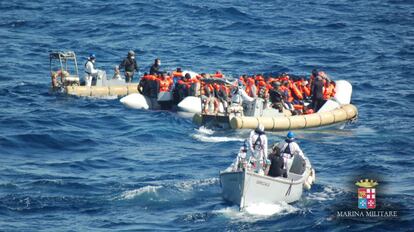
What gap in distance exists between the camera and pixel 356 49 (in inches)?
2243

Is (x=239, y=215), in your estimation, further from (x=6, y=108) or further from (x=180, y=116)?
(x=6, y=108)

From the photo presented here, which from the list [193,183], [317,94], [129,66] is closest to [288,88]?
[317,94]

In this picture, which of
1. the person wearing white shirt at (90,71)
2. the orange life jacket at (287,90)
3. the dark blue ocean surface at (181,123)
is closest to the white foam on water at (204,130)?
the dark blue ocean surface at (181,123)

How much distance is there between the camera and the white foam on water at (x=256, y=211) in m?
24.8

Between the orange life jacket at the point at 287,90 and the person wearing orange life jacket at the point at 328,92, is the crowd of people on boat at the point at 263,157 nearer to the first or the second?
the orange life jacket at the point at 287,90

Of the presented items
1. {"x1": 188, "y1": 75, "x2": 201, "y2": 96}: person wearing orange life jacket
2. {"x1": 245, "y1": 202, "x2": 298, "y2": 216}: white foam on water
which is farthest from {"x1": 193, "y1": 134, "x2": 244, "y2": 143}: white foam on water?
{"x1": 245, "y1": 202, "x2": 298, "y2": 216}: white foam on water

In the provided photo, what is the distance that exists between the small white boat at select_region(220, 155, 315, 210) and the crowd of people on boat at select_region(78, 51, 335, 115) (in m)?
Result: 11.2

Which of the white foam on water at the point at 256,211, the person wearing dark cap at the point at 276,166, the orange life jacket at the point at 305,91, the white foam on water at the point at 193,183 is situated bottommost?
the white foam on water at the point at 256,211

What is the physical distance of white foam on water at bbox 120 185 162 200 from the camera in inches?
1051

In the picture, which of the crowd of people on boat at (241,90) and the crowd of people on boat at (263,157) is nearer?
the crowd of people on boat at (263,157)

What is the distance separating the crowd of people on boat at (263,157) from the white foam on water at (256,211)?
0.97 meters

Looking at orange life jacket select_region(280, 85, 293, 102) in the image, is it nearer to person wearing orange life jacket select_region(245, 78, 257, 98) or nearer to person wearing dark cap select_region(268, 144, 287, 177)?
person wearing orange life jacket select_region(245, 78, 257, 98)

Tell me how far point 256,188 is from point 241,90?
12687 millimetres

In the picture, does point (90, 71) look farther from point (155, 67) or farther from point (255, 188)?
point (255, 188)
